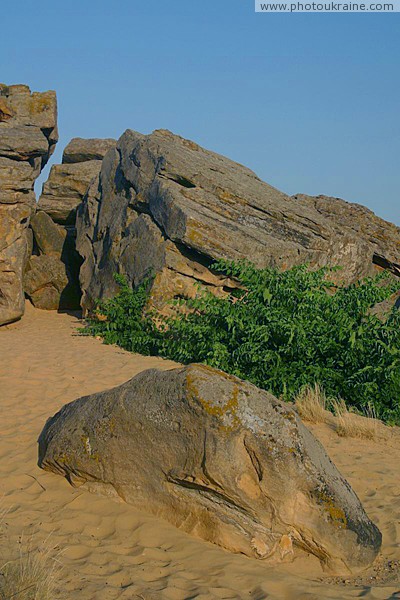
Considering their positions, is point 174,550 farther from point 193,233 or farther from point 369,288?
point 193,233

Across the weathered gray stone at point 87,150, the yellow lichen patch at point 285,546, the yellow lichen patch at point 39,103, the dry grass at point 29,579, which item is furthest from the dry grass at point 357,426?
the weathered gray stone at point 87,150

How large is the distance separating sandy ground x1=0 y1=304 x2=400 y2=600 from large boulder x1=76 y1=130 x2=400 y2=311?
17.7 ft

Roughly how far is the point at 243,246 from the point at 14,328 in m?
6.03

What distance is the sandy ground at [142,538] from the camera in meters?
4.46

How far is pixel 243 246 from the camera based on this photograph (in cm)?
1341

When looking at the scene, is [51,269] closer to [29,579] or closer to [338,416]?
[338,416]

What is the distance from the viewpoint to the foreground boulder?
5.12 m

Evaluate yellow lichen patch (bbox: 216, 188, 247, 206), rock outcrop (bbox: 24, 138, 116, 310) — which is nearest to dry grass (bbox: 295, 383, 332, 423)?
yellow lichen patch (bbox: 216, 188, 247, 206)

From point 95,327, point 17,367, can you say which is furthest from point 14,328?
point 17,367

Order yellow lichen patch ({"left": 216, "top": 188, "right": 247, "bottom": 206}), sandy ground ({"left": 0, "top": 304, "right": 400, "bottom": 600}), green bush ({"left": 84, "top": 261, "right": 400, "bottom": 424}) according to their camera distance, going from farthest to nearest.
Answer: yellow lichen patch ({"left": 216, "top": 188, "right": 247, "bottom": 206}) → green bush ({"left": 84, "top": 261, "right": 400, "bottom": 424}) → sandy ground ({"left": 0, "top": 304, "right": 400, "bottom": 600})

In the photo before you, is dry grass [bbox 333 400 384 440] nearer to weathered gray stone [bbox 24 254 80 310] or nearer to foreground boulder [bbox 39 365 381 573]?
foreground boulder [bbox 39 365 381 573]

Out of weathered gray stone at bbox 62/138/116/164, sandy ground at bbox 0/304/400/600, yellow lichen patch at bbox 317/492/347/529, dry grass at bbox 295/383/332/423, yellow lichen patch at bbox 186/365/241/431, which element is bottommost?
sandy ground at bbox 0/304/400/600

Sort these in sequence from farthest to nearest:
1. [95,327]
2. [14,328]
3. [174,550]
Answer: [14,328] < [95,327] < [174,550]

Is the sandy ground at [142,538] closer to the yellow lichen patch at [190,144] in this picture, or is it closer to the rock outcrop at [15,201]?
the rock outcrop at [15,201]
